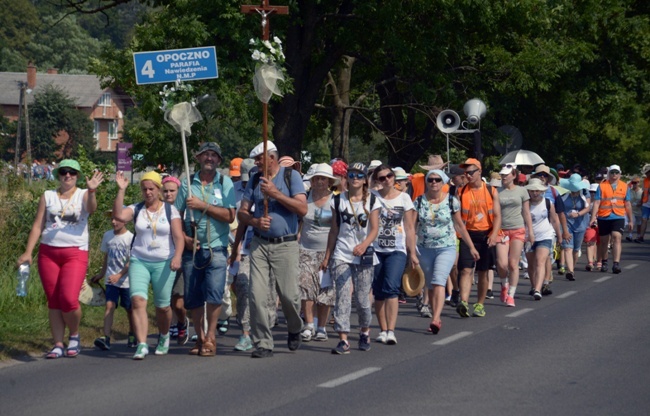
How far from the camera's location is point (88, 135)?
84500mm

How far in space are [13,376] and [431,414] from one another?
3620 millimetres

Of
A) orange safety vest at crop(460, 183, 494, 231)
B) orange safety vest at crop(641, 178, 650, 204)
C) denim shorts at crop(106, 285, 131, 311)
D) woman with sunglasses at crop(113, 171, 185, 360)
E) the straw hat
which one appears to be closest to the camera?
woman with sunglasses at crop(113, 171, 185, 360)

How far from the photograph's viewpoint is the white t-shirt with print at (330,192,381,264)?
37.7ft

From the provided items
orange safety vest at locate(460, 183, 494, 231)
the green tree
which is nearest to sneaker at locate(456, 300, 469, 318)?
orange safety vest at locate(460, 183, 494, 231)

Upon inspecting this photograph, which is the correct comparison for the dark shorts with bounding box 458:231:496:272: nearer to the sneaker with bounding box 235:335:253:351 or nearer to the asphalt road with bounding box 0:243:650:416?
the asphalt road with bounding box 0:243:650:416

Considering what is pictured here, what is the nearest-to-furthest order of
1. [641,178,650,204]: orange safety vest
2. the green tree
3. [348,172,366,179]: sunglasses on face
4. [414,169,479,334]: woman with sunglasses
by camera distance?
[348,172,366,179]: sunglasses on face < [414,169,479,334]: woman with sunglasses < [641,178,650,204]: orange safety vest < the green tree

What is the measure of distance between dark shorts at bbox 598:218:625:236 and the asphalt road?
8.40 meters

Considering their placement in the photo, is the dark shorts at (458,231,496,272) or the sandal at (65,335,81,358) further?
the dark shorts at (458,231,496,272)

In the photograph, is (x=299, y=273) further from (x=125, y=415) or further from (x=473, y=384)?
(x=125, y=415)

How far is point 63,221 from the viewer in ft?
35.8

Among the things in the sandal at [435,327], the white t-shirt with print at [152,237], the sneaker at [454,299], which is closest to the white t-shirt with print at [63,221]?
the white t-shirt with print at [152,237]

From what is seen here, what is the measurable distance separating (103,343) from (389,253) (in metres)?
2.80

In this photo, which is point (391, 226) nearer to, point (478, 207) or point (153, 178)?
point (153, 178)

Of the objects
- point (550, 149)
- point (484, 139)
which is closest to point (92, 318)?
point (484, 139)
